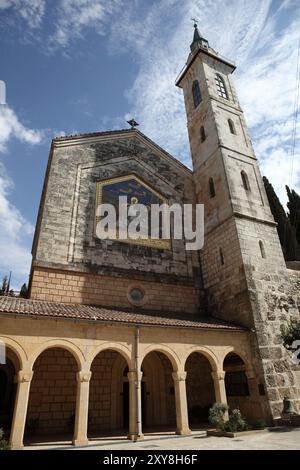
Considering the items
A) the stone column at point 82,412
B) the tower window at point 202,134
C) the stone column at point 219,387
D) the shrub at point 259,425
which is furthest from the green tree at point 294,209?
the stone column at point 82,412

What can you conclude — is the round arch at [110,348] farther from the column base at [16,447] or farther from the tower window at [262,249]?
the tower window at [262,249]

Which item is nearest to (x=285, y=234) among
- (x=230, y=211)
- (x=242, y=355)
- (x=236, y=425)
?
(x=230, y=211)

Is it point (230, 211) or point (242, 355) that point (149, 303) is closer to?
point (242, 355)

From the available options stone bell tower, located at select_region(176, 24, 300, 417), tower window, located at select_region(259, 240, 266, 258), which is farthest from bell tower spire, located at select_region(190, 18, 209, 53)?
tower window, located at select_region(259, 240, 266, 258)

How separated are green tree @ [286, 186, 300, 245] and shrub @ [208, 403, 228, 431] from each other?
28722 mm

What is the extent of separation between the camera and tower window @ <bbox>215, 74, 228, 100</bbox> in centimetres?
2283

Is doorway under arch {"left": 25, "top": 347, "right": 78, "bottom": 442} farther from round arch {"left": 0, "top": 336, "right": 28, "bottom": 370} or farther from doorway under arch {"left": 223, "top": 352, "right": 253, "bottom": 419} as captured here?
doorway under arch {"left": 223, "top": 352, "right": 253, "bottom": 419}

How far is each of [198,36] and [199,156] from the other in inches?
499

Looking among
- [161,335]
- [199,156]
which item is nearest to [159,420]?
[161,335]

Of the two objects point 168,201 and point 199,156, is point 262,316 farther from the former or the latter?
point 199,156

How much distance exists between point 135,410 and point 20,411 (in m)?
3.89

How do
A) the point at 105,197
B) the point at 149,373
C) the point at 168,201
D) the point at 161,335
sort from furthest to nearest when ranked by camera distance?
the point at 168,201
the point at 105,197
the point at 149,373
the point at 161,335

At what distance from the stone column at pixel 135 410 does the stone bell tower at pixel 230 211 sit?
5.47m
